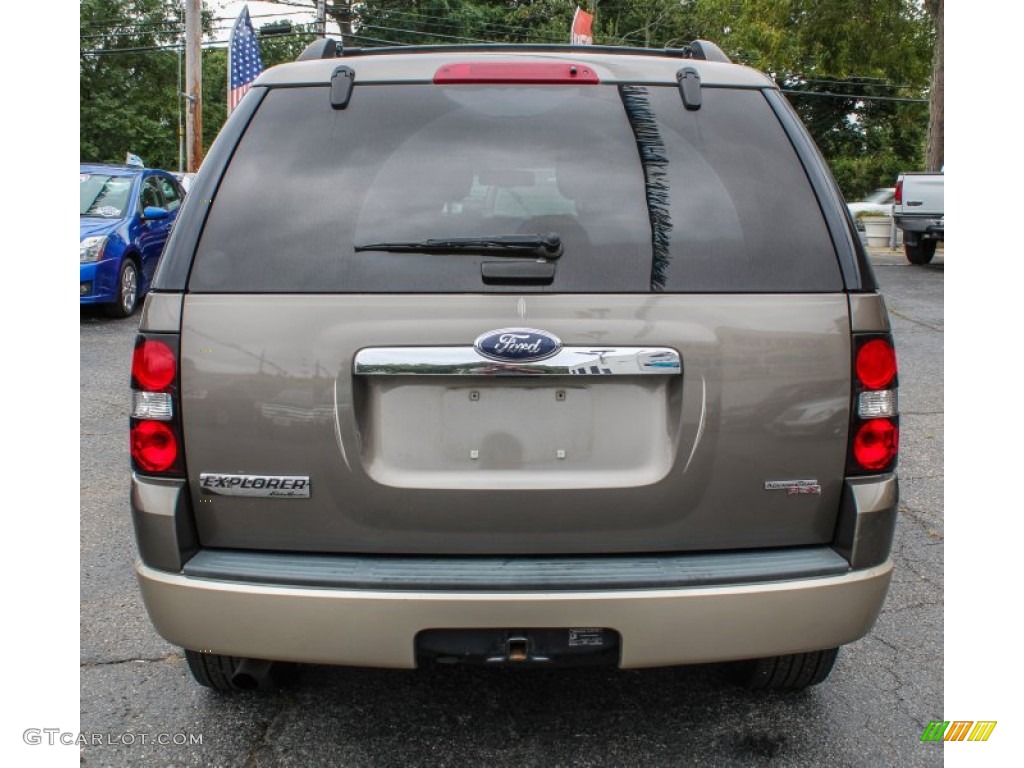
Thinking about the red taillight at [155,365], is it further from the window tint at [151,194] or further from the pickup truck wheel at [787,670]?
the window tint at [151,194]

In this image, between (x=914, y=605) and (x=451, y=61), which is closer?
(x=451, y=61)

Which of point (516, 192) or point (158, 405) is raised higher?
point (516, 192)

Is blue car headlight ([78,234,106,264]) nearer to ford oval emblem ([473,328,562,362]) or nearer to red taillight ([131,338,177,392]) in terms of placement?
red taillight ([131,338,177,392])

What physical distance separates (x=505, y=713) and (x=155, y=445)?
137 centimetres

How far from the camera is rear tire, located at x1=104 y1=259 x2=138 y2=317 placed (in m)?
10.8

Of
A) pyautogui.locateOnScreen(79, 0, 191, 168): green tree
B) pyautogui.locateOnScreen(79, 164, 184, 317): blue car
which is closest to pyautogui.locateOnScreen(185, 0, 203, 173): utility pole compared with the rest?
pyautogui.locateOnScreen(79, 164, 184, 317): blue car

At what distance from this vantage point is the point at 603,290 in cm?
225

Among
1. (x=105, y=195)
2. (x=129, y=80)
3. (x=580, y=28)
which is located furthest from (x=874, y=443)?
(x=129, y=80)

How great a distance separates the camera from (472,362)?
7.24 feet

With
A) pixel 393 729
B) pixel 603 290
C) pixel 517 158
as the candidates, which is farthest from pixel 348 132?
pixel 393 729

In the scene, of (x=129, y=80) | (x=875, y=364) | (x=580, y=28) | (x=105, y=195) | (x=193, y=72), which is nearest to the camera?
(x=875, y=364)

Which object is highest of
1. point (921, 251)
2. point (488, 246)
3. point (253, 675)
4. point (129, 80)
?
point (129, 80)

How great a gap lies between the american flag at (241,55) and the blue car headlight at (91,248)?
8687 millimetres

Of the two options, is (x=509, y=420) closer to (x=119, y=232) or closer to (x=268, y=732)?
(x=268, y=732)
